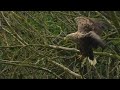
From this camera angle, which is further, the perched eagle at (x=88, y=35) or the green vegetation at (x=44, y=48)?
the green vegetation at (x=44, y=48)

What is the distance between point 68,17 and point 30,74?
598 millimetres

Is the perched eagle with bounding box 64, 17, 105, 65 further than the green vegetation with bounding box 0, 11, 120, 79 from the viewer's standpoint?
No

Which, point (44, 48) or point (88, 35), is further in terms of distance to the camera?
point (44, 48)
